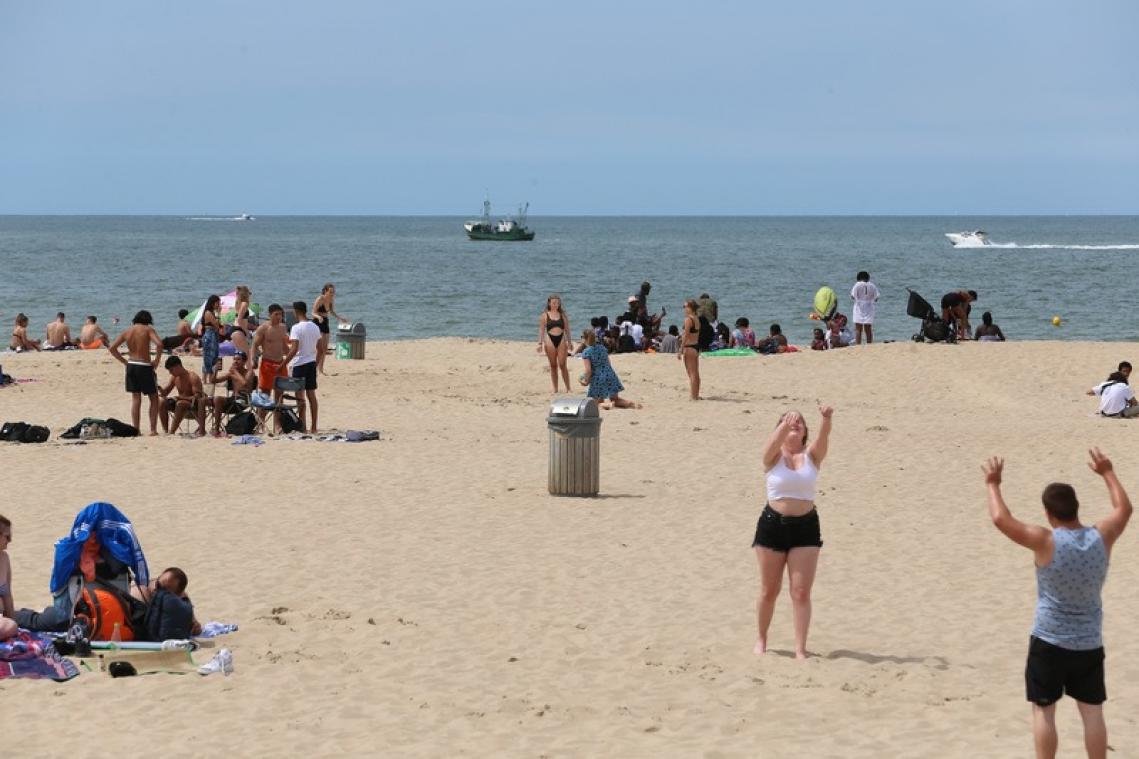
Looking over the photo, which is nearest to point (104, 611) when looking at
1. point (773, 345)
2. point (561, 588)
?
point (561, 588)

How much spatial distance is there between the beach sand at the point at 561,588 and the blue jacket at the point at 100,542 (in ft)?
2.14

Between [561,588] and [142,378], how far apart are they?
800cm

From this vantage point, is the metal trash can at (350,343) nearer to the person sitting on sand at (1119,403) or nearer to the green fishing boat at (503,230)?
the person sitting on sand at (1119,403)

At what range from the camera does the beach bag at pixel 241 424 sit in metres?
15.6

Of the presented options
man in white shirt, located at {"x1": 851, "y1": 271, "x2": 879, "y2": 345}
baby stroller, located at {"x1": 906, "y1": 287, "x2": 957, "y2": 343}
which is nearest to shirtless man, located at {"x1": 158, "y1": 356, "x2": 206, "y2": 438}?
baby stroller, located at {"x1": 906, "y1": 287, "x2": 957, "y2": 343}

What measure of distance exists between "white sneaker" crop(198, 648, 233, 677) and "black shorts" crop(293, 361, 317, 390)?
8419 mm

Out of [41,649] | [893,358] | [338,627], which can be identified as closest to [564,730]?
[338,627]

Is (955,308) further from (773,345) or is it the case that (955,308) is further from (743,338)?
(743,338)

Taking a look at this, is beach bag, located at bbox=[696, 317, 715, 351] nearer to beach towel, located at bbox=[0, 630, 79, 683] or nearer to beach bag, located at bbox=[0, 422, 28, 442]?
beach bag, located at bbox=[0, 422, 28, 442]

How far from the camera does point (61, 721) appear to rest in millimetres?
6727

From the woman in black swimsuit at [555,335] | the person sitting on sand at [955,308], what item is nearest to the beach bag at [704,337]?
the woman in black swimsuit at [555,335]

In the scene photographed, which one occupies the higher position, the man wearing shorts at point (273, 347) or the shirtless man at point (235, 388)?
the man wearing shorts at point (273, 347)

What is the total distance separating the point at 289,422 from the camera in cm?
1590

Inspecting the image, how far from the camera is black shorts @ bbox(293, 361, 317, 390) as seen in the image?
51.8ft
